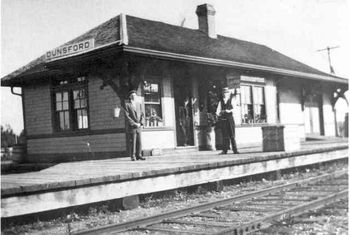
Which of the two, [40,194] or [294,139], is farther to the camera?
[294,139]

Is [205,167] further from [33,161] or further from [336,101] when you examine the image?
[336,101]

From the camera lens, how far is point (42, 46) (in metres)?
5.84

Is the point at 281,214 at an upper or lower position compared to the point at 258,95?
lower

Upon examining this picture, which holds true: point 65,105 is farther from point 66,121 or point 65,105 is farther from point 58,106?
point 66,121

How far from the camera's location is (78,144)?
12.7 metres

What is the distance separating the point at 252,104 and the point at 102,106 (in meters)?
5.74

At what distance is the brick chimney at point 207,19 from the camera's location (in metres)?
16.2

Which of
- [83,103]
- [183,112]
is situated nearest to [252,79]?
[183,112]

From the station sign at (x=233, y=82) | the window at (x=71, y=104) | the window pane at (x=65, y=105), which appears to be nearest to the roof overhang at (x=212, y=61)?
the station sign at (x=233, y=82)

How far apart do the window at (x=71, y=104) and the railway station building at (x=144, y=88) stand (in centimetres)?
3

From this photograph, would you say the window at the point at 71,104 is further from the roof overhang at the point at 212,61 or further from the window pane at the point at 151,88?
the roof overhang at the point at 212,61

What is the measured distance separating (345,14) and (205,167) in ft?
11.7

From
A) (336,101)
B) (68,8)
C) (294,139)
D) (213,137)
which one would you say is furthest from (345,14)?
(336,101)

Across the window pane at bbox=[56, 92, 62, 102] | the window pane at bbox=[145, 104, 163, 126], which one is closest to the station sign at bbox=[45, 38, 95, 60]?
the window pane at bbox=[145, 104, 163, 126]
